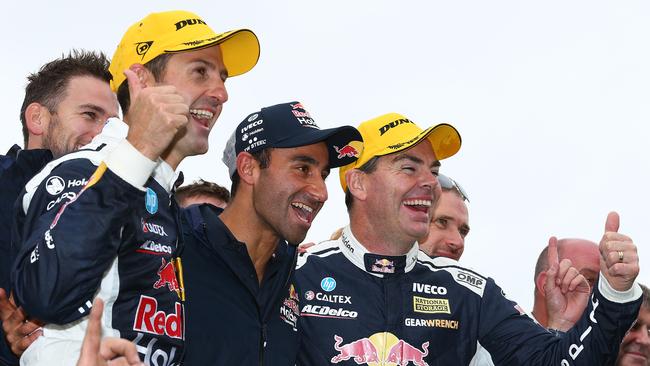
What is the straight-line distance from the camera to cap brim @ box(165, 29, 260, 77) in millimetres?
5234

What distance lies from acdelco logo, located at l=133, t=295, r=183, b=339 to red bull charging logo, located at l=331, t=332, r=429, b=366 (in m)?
1.81

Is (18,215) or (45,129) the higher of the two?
(45,129)

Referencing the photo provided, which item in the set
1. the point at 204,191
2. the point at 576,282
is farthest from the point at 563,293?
the point at 204,191

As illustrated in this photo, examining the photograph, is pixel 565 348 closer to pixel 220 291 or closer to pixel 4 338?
pixel 220 291

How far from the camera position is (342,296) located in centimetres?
603

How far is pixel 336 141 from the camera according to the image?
579 centimetres

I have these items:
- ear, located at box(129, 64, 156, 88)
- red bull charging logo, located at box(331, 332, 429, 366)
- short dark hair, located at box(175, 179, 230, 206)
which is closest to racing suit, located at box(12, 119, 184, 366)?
ear, located at box(129, 64, 156, 88)

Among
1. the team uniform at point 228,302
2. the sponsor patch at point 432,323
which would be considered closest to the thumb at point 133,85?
the team uniform at point 228,302

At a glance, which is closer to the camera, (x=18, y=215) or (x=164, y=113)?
(x=164, y=113)

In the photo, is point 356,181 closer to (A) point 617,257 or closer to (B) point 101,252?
(A) point 617,257

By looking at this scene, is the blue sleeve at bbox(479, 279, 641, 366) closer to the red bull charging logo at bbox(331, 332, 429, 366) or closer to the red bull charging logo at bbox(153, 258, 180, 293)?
the red bull charging logo at bbox(331, 332, 429, 366)

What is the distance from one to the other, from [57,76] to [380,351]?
2792 mm

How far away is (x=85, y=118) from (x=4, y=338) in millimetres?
1655

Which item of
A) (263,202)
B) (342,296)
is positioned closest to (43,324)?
(263,202)
